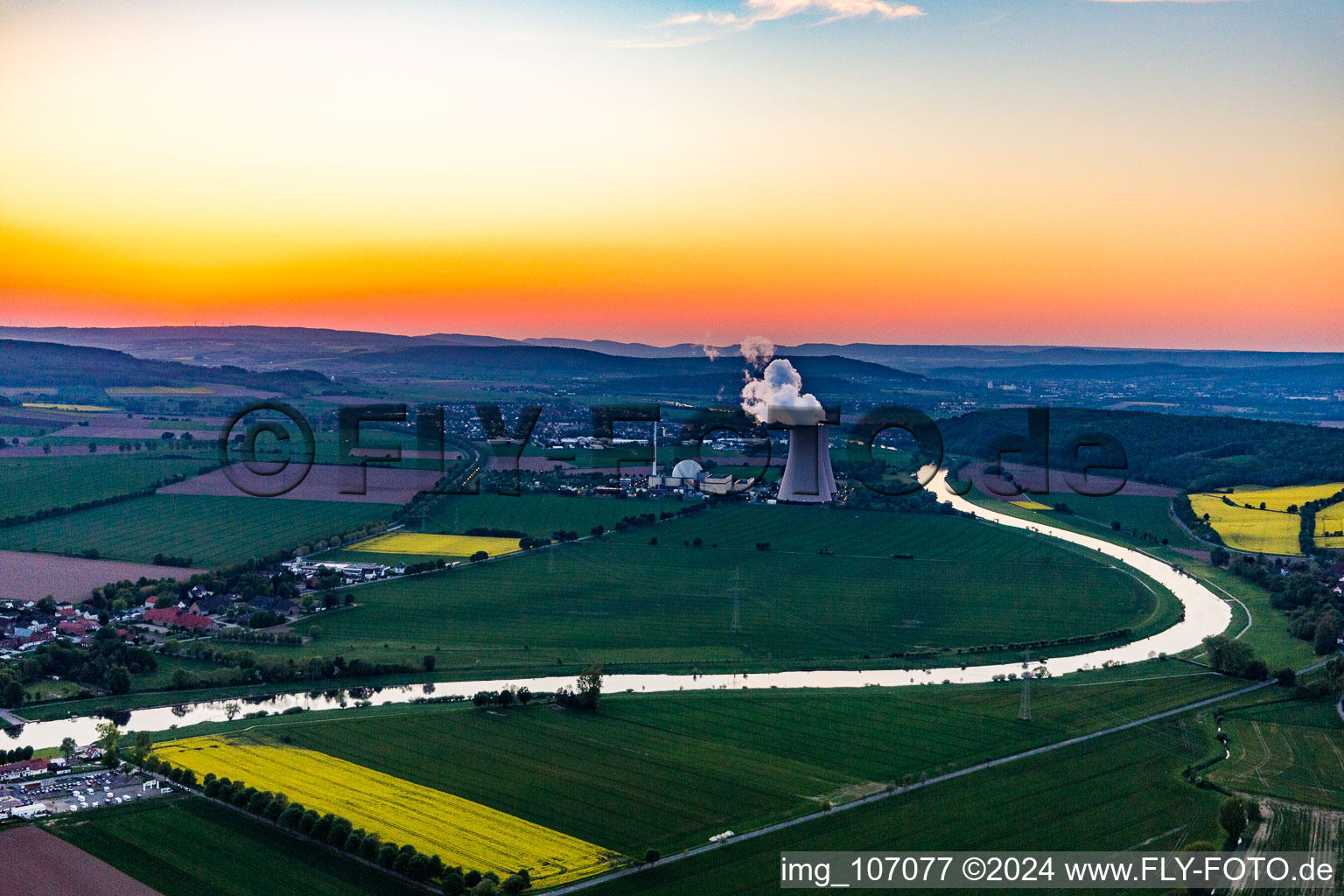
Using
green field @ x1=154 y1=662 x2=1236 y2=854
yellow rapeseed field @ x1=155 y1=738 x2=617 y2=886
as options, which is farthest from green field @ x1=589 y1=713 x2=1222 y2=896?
yellow rapeseed field @ x1=155 y1=738 x2=617 y2=886

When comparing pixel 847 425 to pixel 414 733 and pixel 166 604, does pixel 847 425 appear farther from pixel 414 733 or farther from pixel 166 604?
pixel 414 733

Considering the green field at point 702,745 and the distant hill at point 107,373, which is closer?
the green field at point 702,745

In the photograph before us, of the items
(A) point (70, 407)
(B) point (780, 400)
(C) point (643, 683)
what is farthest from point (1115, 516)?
(A) point (70, 407)

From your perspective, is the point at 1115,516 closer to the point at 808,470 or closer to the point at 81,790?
the point at 808,470

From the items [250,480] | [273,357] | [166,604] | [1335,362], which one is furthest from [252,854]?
[1335,362]

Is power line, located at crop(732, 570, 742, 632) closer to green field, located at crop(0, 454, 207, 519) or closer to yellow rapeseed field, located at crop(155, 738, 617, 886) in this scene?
yellow rapeseed field, located at crop(155, 738, 617, 886)

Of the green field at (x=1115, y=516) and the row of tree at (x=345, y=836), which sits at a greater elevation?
the green field at (x=1115, y=516)

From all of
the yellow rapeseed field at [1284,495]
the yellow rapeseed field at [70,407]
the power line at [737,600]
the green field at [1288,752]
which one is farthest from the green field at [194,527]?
the yellow rapeseed field at [70,407]

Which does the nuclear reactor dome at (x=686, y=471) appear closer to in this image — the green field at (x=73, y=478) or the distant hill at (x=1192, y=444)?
the distant hill at (x=1192, y=444)
